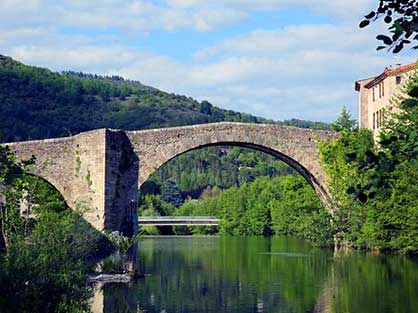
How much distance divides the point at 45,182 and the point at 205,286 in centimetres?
1081

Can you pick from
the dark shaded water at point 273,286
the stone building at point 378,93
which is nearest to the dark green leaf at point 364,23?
the dark shaded water at point 273,286

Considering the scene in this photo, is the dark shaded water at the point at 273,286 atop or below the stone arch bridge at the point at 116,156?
below

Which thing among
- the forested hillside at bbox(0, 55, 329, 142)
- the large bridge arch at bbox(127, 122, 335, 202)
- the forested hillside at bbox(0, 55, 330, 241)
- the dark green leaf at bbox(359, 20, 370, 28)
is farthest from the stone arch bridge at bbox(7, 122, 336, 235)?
the forested hillside at bbox(0, 55, 330, 241)

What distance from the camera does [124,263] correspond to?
23.5 metres

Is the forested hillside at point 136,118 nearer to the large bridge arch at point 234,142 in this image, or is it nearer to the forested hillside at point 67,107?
the forested hillside at point 67,107

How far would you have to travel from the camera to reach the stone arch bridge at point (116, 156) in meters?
28.1

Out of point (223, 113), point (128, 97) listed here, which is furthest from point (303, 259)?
point (223, 113)

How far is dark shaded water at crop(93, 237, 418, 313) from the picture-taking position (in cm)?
1736

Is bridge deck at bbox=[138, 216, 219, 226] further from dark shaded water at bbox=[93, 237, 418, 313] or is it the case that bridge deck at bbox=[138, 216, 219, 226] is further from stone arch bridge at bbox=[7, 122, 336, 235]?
dark shaded water at bbox=[93, 237, 418, 313]

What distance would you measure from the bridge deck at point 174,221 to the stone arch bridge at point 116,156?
3058 centimetres

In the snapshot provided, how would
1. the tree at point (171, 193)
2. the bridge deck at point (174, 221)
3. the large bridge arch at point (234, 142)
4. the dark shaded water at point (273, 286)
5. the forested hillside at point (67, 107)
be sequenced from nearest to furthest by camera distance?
the dark shaded water at point (273, 286) < the large bridge arch at point (234, 142) < the bridge deck at point (174, 221) < the forested hillside at point (67, 107) < the tree at point (171, 193)

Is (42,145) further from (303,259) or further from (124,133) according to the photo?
(303,259)

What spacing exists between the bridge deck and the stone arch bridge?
30576mm

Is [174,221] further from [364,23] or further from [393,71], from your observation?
[364,23]
